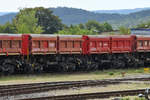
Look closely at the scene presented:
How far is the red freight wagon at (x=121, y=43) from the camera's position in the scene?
27078 mm

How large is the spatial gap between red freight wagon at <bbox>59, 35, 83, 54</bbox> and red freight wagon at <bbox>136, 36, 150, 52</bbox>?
273 inches

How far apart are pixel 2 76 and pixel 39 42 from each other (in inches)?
162

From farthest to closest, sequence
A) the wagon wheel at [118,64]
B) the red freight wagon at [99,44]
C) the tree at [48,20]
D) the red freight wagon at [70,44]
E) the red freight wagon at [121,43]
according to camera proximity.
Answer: the tree at [48,20], the wagon wheel at [118,64], the red freight wagon at [121,43], the red freight wagon at [99,44], the red freight wagon at [70,44]

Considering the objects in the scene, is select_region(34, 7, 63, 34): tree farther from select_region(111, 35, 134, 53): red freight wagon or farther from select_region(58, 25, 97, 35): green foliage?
select_region(111, 35, 134, 53): red freight wagon

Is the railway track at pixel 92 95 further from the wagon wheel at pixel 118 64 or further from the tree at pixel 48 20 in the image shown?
the tree at pixel 48 20

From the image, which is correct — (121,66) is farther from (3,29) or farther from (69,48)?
(3,29)

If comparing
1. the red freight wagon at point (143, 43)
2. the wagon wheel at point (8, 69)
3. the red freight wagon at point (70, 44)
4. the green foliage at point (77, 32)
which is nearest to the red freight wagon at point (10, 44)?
the wagon wheel at point (8, 69)

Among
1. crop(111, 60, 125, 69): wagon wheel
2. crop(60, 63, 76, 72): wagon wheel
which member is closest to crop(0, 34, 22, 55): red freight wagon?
crop(60, 63, 76, 72): wagon wheel

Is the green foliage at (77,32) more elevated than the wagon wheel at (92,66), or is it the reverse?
the wagon wheel at (92,66)

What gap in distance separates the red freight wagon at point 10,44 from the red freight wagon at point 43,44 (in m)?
1.16

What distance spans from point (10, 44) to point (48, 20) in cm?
8111

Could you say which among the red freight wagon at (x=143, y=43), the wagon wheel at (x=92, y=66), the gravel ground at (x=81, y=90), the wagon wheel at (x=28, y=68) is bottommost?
the wagon wheel at (x=92, y=66)

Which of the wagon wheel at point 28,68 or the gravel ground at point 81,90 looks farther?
the wagon wheel at point 28,68

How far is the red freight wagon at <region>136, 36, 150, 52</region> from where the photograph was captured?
28500 mm
